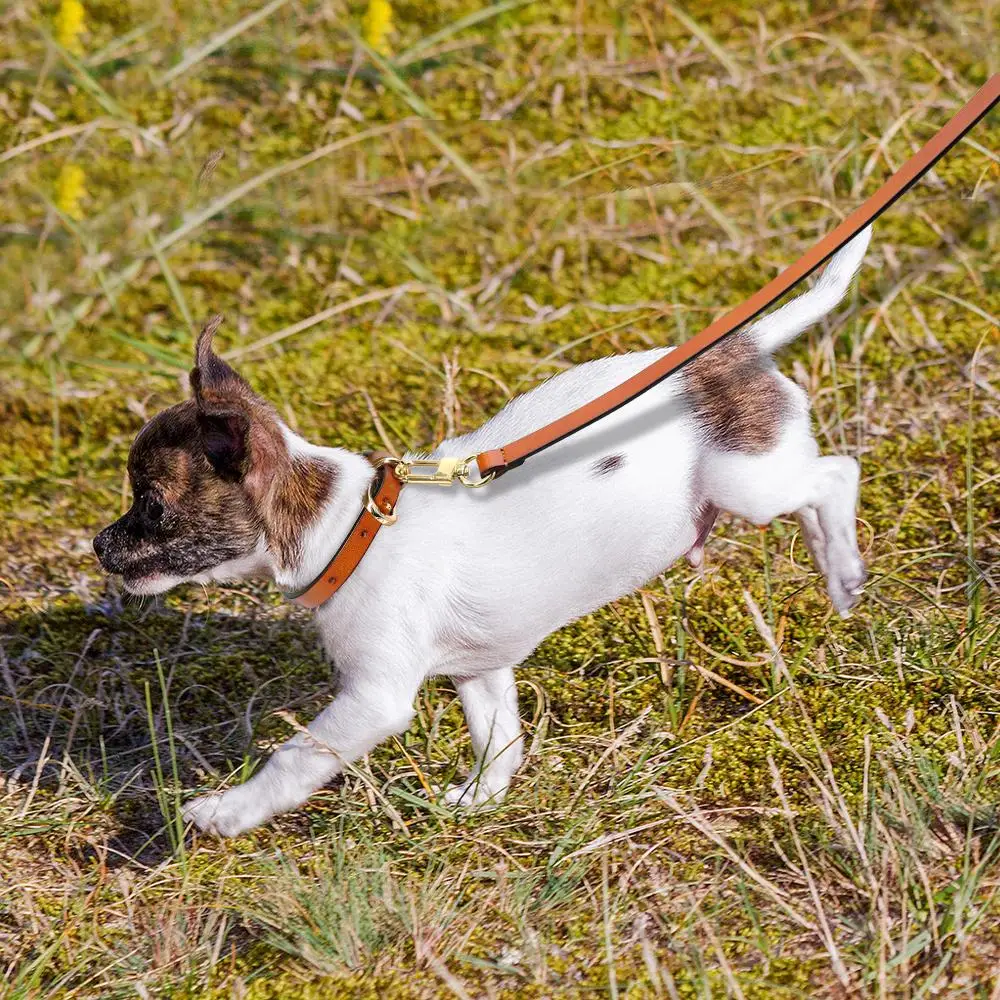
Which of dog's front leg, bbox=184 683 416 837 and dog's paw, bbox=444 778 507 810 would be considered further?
dog's paw, bbox=444 778 507 810

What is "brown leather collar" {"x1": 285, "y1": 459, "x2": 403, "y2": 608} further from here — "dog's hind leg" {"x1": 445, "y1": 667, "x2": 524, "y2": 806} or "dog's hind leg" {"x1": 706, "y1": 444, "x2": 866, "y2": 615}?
"dog's hind leg" {"x1": 706, "y1": 444, "x2": 866, "y2": 615}

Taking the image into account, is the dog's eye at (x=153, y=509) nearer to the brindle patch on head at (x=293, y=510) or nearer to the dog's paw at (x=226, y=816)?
the brindle patch on head at (x=293, y=510)

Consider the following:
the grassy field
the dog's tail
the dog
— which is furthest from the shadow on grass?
the dog's tail

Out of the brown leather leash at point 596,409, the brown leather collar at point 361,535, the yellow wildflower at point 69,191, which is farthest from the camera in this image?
the yellow wildflower at point 69,191

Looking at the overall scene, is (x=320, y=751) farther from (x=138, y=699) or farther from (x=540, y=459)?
(x=138, y=699)

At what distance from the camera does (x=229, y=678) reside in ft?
13.6

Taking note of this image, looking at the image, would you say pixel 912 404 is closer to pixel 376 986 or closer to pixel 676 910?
pixel 676 910

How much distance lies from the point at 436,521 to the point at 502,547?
161mm

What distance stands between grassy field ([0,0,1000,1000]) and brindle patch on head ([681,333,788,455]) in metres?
0.42

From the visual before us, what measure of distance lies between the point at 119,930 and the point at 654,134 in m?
4.11

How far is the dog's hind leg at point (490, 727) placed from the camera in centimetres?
360

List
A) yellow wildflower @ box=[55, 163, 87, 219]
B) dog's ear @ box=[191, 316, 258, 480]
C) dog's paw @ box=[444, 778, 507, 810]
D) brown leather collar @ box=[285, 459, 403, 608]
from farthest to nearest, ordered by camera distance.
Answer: yellow wildflower @ box=[55, 163, 87, 219], dog's paw @ box=[444, 778, 507, 810], brown leather collar @ box=[285, 459, 403, 608], dog's ear @ box=[191, 316, 258, 480]

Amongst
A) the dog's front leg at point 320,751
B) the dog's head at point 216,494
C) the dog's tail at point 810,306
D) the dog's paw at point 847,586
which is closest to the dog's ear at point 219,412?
the dog's head at point 216,494

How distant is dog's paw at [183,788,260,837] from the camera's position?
3.25 m
